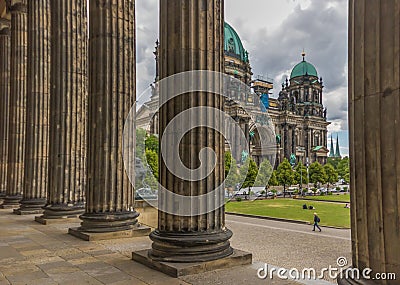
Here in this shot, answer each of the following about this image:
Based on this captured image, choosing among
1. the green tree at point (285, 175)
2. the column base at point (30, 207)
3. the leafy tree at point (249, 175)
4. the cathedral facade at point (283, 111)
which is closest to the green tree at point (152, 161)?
the leafy tree at point (249, 175)

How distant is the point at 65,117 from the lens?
56.6 ft

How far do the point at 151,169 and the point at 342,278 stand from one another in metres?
54.5

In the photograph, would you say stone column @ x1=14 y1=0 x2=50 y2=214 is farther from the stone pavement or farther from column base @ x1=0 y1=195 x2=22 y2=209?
the stone pavement

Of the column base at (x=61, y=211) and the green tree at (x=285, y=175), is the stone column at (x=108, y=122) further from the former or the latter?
the green tree at (x=285, y=175)

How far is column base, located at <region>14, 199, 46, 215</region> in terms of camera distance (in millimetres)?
19859

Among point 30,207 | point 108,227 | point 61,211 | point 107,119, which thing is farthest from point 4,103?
point 108,227

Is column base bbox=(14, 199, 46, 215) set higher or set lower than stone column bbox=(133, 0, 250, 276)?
lower

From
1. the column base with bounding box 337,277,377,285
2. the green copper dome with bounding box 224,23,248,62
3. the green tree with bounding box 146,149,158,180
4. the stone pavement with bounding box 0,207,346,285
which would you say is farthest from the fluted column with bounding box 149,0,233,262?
the green copper dome with bounding box 224,23,248,62

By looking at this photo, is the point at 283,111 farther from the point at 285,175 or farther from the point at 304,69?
the point at 285,175

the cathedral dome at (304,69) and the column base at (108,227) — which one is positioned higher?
the cathedral dome at (304,69)

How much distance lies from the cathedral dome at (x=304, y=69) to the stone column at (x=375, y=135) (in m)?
132

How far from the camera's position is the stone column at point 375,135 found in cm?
455

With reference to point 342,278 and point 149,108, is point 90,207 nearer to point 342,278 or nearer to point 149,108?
point 342,278

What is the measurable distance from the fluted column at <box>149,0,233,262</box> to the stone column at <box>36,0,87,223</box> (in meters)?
9.10
